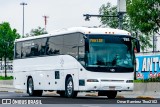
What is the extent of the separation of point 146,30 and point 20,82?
13.6 metres

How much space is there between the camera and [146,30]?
48031 millimetres

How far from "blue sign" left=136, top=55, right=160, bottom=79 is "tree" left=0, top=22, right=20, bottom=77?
121ft

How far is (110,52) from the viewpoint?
29766mm

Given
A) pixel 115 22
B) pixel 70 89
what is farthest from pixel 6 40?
pixel 70 89

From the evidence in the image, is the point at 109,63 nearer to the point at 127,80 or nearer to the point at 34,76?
the point at 127,80

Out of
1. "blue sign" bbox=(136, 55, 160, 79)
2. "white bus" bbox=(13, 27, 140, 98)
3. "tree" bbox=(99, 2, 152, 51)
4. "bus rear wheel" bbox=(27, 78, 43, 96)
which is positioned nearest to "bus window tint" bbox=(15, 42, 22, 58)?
"bus rear wheel" bbox=(27, 78, 43, 96)

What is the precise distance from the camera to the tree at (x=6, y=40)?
81.8 meters

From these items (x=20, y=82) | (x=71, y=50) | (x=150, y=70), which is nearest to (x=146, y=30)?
(x=150, y=70)

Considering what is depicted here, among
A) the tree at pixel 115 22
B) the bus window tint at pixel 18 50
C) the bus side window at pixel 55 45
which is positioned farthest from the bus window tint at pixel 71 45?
the tree at pixel 115 22

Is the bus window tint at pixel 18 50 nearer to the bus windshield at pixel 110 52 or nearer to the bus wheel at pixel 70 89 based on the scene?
the bus wheel at pixel 70 89

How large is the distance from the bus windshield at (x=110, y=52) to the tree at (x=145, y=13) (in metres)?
17.5

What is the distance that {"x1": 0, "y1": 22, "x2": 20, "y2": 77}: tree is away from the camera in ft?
268

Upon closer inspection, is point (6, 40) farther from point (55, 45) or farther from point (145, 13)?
point (55, 45)

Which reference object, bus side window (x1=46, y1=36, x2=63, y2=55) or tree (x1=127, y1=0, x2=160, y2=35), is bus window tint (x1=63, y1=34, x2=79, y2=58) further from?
tree (x1=127, y1=0, x2=160, y2=35)
